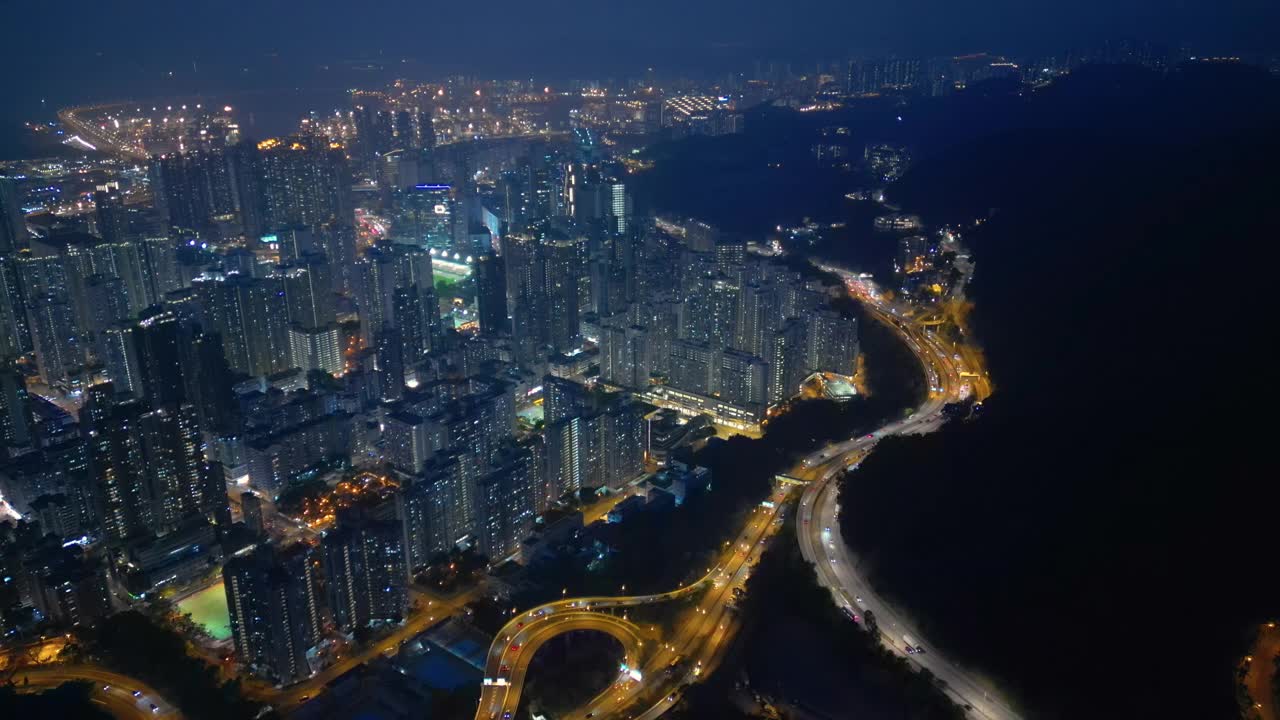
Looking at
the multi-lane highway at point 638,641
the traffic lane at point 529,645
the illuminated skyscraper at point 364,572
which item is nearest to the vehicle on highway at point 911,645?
the multi-lane highway at point 638,641

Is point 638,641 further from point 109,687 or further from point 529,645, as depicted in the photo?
point 109,687

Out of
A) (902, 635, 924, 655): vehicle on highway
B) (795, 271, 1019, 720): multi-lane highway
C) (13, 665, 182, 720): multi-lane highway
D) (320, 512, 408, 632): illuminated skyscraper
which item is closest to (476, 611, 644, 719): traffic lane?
(320, 512, 408, 632): illuminated skyscraper

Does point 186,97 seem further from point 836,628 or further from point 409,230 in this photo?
point 836,628

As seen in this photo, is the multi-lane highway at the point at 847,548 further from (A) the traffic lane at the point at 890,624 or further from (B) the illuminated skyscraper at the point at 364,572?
(B) the illuminated skyscraper at the point at 364,572

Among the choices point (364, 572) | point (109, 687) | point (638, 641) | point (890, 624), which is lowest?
point (109, 687)

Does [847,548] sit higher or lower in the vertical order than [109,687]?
higher

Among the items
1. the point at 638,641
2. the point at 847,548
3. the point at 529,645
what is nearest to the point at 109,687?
the point at 529,645

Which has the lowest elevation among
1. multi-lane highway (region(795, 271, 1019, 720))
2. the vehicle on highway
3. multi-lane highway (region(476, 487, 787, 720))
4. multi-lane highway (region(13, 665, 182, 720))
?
multi-lane highway (region(13, 665, 182, 720))

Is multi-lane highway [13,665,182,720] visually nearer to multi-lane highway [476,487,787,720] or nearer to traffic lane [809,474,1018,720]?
multi-lane highway [476,487,787,720]

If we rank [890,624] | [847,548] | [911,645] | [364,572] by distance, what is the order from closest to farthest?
[911,645]
[890,624]
[364,572]
[847,548]
